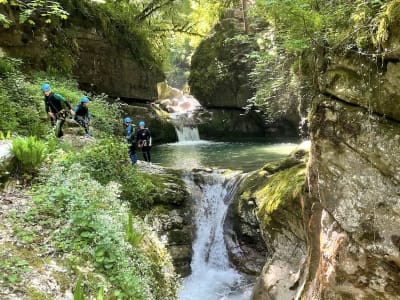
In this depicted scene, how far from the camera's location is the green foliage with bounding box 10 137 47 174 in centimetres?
471

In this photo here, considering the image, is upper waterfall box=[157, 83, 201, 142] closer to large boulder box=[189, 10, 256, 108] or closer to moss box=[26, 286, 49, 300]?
large boulder box=[189, 10, 256, 108]

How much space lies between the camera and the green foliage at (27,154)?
471cm

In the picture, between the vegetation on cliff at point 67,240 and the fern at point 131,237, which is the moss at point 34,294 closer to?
the vegetation on cliff at point 67,240

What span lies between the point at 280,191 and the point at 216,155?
9442 millimetres

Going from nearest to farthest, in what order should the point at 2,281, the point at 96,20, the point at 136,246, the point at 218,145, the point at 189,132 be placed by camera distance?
the point at 2,281 → the point at 136,246 → the point at 96,20 → the point at 218,145 → the point at 189,132

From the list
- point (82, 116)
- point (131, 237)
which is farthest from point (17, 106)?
point (131, 237)

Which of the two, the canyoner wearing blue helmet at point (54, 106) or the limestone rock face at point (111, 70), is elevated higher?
Result: the limestone rock face at point (111, 70)

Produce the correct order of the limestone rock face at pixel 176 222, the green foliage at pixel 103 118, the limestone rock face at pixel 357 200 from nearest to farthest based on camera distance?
the limestone rock face at pixel 357 200 < the limestone rock face at pixel 176 222 < the green foliage at pixel 103 118

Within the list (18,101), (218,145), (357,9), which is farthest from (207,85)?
(357,9)

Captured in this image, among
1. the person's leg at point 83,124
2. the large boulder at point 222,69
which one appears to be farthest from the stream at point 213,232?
the large boulder at point 222,69

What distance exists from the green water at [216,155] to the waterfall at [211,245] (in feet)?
4.95

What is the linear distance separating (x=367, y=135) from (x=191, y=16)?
1887cm

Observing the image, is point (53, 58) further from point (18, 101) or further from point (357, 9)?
point (357, 9)

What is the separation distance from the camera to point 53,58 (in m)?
14.6
